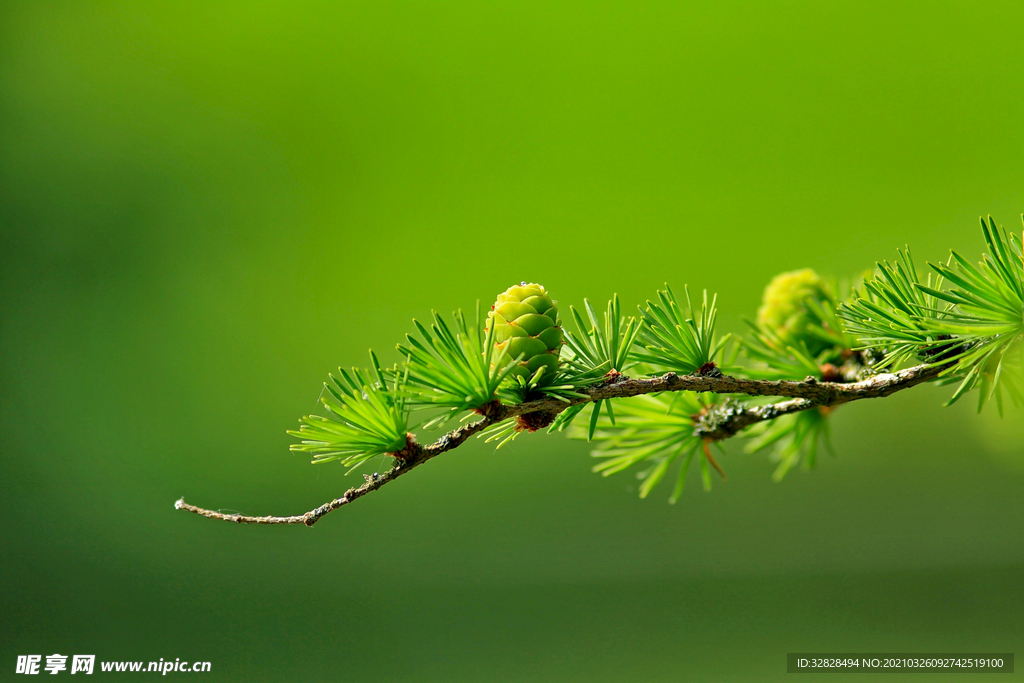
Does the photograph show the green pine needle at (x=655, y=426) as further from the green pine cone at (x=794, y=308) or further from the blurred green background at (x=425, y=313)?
the blurred green background at (x=425, y=313)

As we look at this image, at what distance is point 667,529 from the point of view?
147 cm

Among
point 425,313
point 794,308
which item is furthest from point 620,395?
point 425,313

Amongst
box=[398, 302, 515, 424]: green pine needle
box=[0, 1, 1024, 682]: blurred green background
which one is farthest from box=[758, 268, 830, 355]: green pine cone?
box=[0, 1, 1024, 682]: blurred green background

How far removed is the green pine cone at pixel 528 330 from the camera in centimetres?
24

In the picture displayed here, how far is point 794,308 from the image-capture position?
36cm

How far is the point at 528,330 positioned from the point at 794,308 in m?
0.18

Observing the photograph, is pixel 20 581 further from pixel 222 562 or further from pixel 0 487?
pixel 222 562

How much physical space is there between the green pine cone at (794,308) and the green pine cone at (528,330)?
158 mm

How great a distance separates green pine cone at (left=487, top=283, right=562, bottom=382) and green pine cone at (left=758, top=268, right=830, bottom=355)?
0.52ft

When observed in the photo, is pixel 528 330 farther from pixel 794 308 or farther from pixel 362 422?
pixel 794 308

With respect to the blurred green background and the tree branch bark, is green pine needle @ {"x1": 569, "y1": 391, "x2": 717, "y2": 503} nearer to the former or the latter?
the tree branch bark

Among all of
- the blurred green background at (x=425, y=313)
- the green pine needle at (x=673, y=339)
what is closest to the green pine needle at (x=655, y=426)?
the green pine needle at (x=673, y=339)

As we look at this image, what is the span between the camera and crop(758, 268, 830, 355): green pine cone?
13.9 inches

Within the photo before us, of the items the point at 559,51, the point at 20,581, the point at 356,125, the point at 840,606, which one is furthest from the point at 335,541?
the point at 559,51
